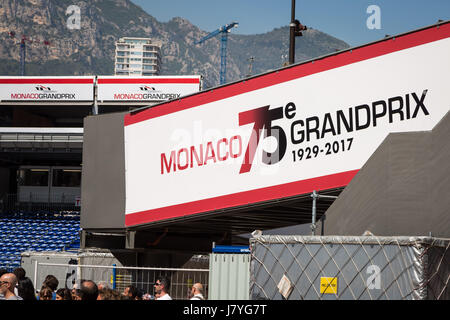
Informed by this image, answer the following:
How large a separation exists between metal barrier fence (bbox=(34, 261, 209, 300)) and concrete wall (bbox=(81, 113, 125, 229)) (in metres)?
1.73

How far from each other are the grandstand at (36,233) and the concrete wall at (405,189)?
33.6 meters

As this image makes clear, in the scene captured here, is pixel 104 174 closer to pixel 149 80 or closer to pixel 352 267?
pixel 352 267

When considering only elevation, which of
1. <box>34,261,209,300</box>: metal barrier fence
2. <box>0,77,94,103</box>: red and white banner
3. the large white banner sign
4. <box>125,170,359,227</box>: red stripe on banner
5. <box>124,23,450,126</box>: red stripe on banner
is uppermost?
<box>0,77,94,103</box>: red and white banner

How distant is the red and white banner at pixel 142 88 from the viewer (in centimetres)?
6084

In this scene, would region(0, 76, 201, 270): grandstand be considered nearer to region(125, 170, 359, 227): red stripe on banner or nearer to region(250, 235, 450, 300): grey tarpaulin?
region(125, 170, 359, 227): red stripe on banner

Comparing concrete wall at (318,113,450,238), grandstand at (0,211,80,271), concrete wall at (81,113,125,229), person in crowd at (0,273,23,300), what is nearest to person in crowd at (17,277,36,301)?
person in crowd at (0,273,23,300)

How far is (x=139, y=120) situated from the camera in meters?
22.2

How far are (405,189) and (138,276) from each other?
10.2 meters

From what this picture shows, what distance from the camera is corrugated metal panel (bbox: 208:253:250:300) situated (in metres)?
14.8

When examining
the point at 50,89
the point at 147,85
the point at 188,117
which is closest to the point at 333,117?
the point at 188,117

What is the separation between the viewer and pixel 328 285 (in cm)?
1147

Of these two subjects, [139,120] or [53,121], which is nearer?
[139,120]

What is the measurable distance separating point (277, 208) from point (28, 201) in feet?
149
